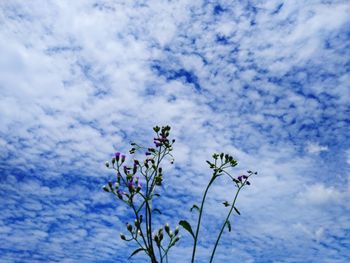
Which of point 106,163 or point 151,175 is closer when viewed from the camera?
point 151,175

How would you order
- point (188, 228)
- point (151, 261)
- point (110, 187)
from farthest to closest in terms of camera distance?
point (110, 187) → point (188, 228) → point (151, 261)

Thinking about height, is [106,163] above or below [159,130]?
below

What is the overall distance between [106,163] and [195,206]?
182cm

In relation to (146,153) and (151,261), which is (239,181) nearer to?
(146,153)

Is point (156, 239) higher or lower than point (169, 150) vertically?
lower

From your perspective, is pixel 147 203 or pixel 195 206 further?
pixel 195 206

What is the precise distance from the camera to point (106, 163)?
6.42 metres

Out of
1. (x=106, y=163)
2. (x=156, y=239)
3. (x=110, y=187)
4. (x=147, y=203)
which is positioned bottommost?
(x=156, y=239)

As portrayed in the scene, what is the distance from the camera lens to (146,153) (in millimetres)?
6289

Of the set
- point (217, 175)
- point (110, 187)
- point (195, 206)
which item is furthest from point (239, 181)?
point (110, 187)

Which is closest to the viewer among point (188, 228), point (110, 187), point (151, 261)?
point (151, 261)

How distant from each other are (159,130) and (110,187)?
1.30m

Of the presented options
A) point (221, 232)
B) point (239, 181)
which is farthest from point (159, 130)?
point (221, 232)

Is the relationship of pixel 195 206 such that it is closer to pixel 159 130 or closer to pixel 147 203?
pixel 147 203
